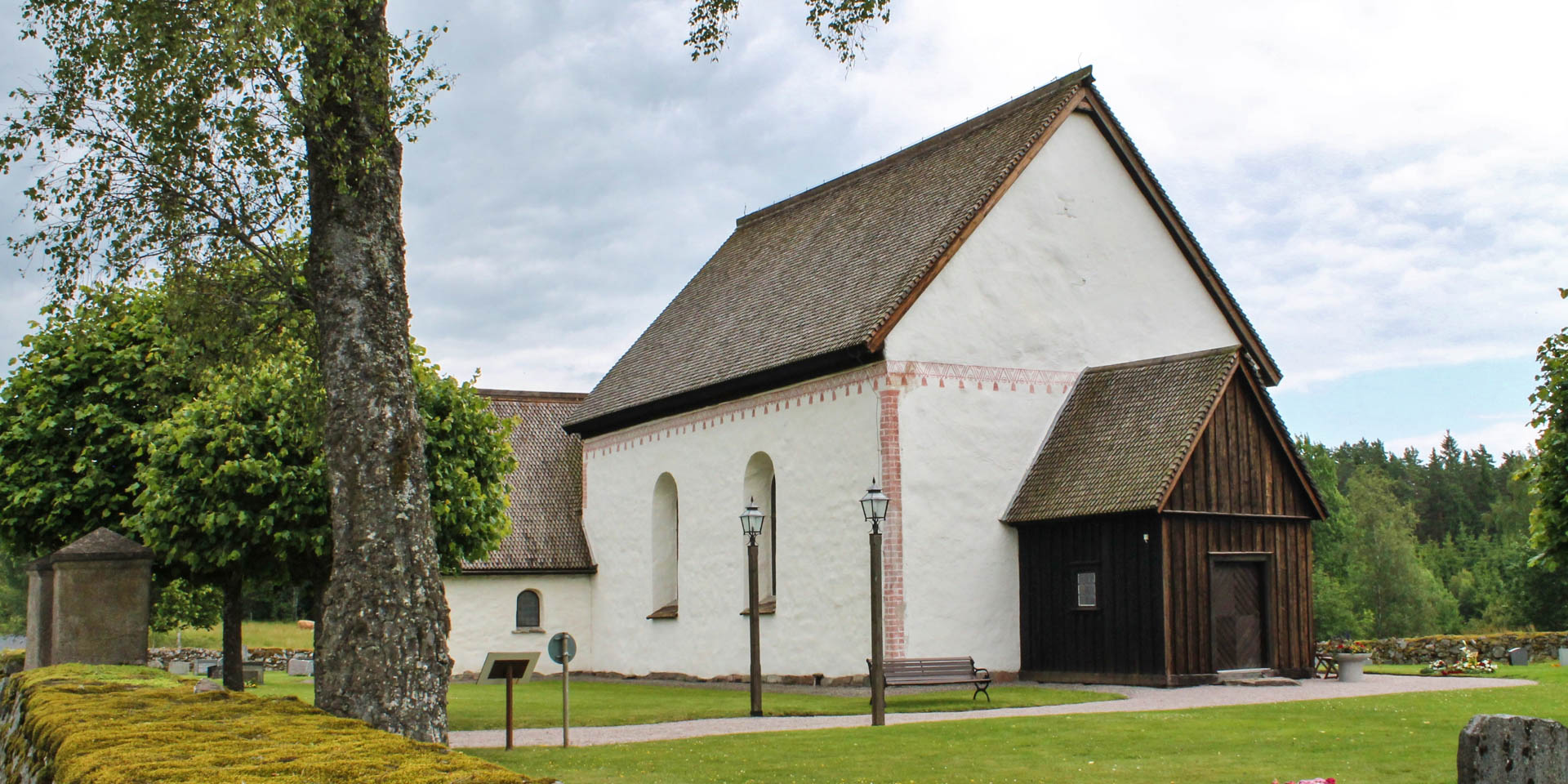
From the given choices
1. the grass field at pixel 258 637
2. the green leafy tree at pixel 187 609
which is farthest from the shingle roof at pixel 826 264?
the grass field at pixel 258 637

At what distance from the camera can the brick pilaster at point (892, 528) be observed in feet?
77.5

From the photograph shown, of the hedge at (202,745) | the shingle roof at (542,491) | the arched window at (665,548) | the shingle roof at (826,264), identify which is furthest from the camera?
the shingle roof at (542,491)

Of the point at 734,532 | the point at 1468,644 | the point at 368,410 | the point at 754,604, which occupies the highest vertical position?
the point at 368,410

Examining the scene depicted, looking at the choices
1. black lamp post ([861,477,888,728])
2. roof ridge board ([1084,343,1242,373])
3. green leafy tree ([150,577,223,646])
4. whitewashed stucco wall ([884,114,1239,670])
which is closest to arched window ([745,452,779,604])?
whitewashed stucco wall ([884,114,1239,670])

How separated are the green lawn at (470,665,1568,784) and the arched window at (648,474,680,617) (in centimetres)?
1599

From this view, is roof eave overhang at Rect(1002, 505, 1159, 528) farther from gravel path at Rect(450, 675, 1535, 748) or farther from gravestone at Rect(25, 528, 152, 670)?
gravestone at Rect(25, 528, 152, 670)

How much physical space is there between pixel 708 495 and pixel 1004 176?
9386mm

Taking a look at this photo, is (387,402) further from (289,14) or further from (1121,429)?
(1121,429)

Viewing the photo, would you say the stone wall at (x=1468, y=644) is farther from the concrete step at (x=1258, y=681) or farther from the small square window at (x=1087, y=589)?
the small square window at (x=1087, y=589)

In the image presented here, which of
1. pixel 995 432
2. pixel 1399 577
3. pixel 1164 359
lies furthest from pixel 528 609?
pixel 1399 577

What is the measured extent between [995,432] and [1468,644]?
18913 mm

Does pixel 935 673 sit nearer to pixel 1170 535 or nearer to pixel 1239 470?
pixel 1170 535

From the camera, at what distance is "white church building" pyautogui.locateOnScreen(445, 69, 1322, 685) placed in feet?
75.9

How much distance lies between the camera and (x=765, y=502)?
28344 millimetres
